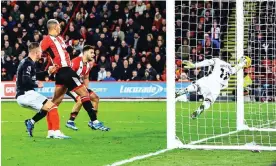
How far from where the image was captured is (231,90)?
25812 millimetres

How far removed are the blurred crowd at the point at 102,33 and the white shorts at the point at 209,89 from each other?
11381mm

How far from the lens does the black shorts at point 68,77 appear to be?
1316cm

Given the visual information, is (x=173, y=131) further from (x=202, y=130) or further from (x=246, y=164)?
(x=202, y=130)

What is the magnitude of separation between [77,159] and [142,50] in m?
18.3

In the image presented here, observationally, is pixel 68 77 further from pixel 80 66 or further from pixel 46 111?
pixel 80 66

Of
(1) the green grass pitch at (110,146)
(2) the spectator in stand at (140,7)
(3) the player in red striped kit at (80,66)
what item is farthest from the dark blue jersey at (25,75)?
(2) the spectator in stand at (140,7)

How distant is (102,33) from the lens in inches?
1120

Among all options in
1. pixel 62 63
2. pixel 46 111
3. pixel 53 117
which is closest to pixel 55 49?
pixel 62 63

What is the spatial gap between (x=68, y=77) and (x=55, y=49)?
0.54m

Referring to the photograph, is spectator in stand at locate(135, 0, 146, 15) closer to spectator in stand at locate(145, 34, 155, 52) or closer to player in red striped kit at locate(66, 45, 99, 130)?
spectator in stand at locate(145, 34, 155, 52)

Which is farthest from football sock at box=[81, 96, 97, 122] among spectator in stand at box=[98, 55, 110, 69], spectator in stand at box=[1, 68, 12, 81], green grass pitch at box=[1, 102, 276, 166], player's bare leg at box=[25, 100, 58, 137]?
spectator in stand at box=[1, 68, 12, 81]

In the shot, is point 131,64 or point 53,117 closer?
point 53,117

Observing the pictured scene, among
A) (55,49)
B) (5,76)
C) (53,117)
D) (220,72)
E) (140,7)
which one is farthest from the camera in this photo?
(140,7)

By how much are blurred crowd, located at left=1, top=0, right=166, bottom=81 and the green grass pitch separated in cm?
831
